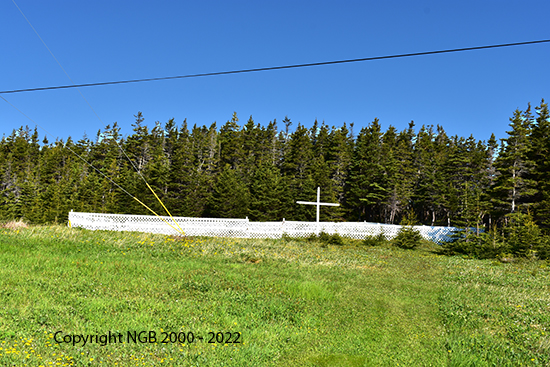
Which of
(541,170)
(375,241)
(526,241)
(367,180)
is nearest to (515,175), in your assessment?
(541,170)

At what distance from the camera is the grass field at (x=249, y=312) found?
17.9 ft

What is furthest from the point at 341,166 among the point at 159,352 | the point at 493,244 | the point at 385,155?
the point at 159,352

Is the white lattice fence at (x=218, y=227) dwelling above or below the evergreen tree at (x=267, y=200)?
below

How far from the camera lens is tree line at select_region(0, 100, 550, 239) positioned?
28.6 m

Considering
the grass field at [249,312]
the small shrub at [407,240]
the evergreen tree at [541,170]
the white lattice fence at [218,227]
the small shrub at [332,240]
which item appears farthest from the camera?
the evergreen tree at [541,170]

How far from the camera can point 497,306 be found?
8969mm

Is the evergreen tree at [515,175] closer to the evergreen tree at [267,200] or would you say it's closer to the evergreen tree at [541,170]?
the evergreen tree at [541,170]

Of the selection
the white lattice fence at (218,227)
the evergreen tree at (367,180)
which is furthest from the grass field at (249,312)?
the evergreen tree at (367,180)

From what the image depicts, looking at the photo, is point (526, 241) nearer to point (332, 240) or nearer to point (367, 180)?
point (332, 240)

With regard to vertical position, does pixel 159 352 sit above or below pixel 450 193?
below

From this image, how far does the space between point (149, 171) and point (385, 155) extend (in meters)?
34.6

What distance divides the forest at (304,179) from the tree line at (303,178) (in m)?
0.16

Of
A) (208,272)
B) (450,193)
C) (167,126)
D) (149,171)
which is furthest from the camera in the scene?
(167,126)

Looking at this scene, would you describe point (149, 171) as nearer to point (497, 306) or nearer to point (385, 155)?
point (385, 155)
